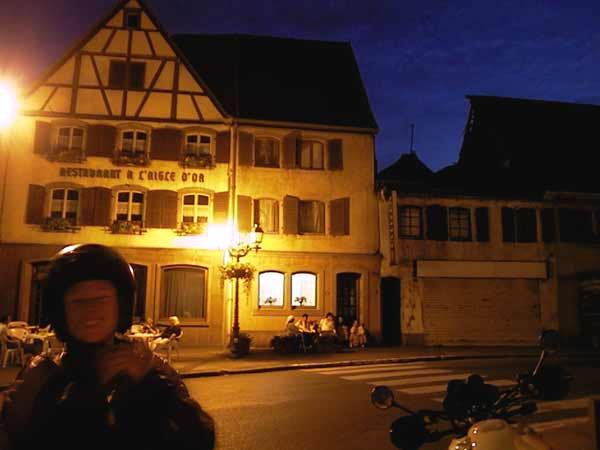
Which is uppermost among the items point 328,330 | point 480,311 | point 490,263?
point 490,263

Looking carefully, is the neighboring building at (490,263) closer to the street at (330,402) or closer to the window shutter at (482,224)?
the window shutter at (482,224)

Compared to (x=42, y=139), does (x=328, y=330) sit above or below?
below

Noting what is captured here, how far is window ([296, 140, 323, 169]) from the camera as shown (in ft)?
70.8

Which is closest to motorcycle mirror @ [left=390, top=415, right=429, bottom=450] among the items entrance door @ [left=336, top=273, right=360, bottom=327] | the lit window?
the lit window

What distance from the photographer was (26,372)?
1705 millimetres

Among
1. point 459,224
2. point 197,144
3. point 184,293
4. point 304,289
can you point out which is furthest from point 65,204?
point 459,224

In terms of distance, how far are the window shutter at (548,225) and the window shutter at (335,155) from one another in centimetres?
894

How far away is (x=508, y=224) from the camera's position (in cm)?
2255

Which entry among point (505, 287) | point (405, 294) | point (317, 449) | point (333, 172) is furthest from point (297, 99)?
point (317, 449)

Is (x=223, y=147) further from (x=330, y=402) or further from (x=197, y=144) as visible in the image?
(x=330, y=402)

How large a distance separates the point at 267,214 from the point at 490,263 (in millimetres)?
9353

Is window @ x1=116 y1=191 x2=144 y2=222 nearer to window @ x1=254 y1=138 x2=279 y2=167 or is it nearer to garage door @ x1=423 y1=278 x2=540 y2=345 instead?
window @ x1=254 y1=138 x2=279 y2=167

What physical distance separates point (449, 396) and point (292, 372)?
11626mm

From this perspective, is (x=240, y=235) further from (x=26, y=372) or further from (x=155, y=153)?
(x=26, y=372)
